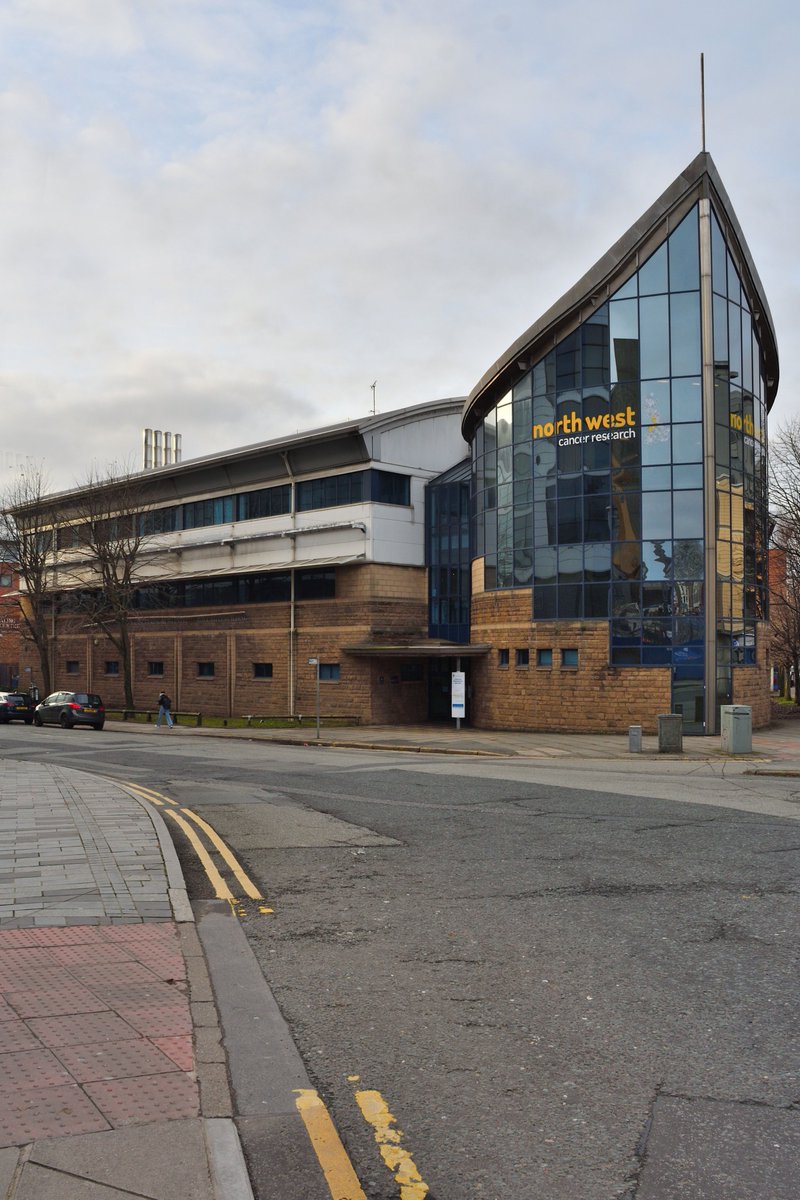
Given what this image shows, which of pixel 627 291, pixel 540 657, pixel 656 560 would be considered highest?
pixel 627 291

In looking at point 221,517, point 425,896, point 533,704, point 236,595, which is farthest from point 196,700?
point 425,896

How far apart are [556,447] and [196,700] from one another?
76.0 ft

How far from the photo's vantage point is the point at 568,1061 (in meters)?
5.12

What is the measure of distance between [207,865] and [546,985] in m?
4.96

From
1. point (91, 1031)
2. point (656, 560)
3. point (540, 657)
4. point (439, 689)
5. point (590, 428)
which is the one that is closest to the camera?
point (91, 1031)

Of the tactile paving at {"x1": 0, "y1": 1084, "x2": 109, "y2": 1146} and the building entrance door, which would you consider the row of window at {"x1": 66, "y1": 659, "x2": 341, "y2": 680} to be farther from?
the tactile paving at {"x1": 0, "y1": 1084, "x2": 109, "y2": 1146}

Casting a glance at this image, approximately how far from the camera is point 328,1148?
419 centimetres

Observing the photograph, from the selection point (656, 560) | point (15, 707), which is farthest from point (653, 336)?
point (15, 707)

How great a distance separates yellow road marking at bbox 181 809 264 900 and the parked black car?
31.3 meters

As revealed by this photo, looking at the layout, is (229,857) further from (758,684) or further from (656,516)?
(758,684)

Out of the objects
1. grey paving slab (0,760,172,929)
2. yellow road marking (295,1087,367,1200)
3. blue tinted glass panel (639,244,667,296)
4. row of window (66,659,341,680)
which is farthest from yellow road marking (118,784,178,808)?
row of window (66,659,341,680)

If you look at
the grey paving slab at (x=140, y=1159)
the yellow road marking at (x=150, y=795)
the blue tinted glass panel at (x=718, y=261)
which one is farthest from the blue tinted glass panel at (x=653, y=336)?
the grey paving slab at (x=140, y=1159)

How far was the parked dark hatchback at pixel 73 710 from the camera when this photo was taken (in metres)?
39.2

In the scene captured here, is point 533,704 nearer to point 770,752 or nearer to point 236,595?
point 770,752
